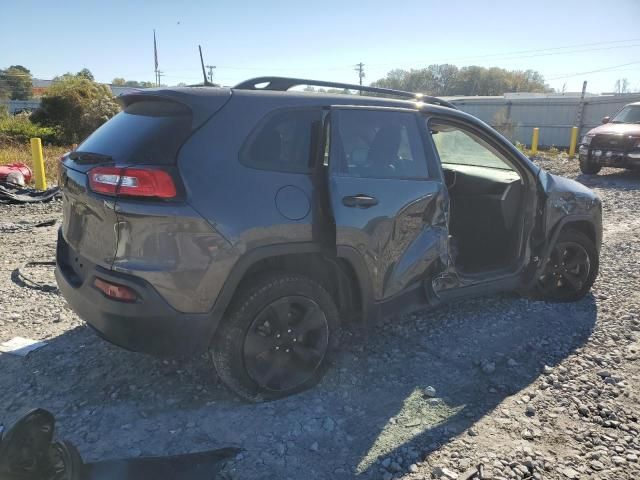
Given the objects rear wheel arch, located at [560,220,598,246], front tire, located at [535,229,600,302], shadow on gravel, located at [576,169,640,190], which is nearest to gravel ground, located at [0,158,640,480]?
front tire, located at [535,229,600,302]

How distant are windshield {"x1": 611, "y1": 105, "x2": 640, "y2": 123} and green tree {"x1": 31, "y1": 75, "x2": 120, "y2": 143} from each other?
18556 millimetres

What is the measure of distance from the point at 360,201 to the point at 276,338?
3.15 ft

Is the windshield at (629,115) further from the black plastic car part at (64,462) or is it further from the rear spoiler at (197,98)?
the black plastic car part at (64,462)

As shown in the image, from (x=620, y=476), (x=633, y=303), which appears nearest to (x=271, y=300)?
(x=620, y=476)

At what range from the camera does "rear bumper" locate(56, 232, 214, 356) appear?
2.60m

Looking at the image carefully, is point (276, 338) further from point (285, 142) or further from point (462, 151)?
point (462, 151)

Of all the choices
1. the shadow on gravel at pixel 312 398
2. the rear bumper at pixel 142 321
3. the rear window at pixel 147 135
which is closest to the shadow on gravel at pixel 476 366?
the shadow on gravel at pixel 312 398

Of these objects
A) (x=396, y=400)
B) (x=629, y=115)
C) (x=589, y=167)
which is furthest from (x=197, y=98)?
(x=629, y=115)

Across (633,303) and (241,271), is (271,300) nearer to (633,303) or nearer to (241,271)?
(241,271)

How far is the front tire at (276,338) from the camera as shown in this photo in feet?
9.41

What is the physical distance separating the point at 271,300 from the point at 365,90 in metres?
1.69

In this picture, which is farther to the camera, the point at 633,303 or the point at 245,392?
the point at 633,303

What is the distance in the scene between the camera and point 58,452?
222 centimetres

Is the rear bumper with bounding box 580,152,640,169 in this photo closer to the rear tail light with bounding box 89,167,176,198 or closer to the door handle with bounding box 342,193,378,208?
the door handle with bounding box 342,193,378,208
